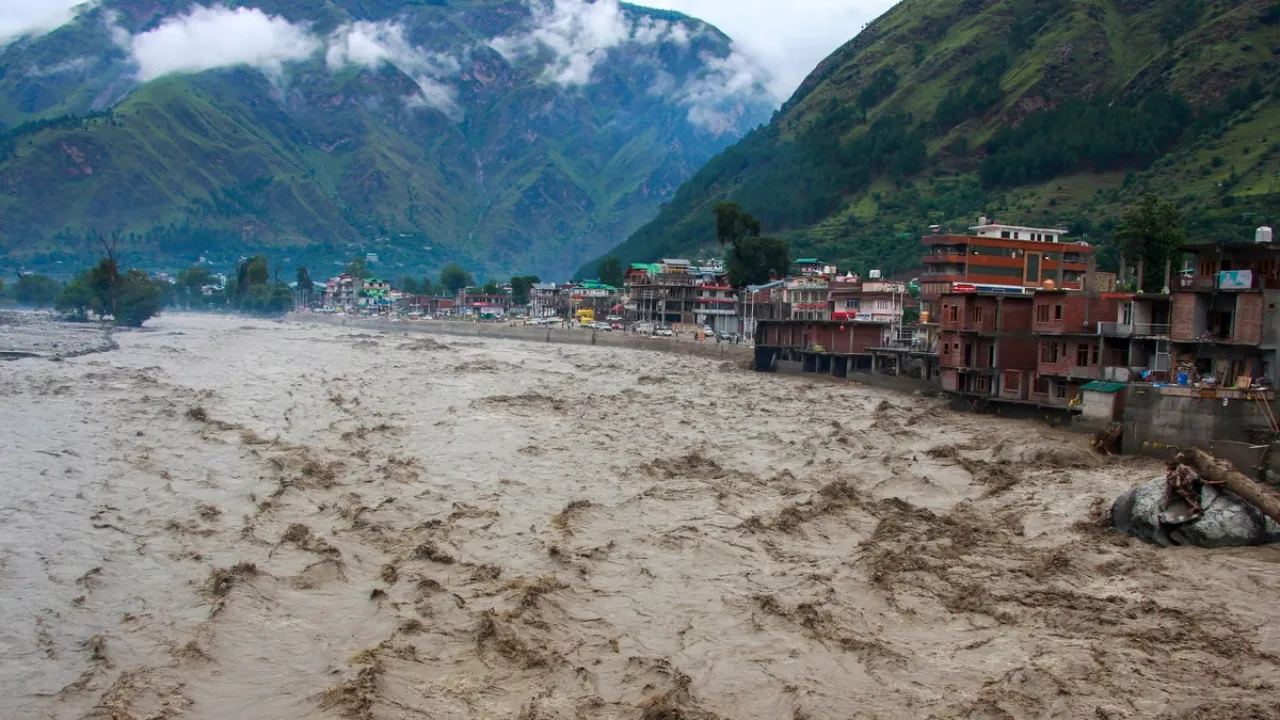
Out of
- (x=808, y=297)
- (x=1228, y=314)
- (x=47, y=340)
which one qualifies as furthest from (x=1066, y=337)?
(x=47, y=340)

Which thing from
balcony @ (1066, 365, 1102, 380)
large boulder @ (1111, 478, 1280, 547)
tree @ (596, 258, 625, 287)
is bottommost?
large boulder @ (1111, 478, 1280, 547)

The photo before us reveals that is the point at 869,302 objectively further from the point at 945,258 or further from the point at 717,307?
→ the point at 717,307

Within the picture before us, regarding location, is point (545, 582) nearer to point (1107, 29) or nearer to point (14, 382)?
point (14, 382)

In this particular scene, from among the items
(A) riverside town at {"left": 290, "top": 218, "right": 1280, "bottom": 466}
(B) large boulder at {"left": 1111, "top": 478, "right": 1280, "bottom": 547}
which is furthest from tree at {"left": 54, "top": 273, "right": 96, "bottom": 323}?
(B) large boulder at {"left": 1111, "top": 478, "right": 1280, "bottom": 547}

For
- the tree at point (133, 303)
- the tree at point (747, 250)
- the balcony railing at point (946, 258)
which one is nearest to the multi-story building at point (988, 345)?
the balcony railing at point (946, 258)

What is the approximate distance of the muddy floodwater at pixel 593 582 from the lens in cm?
1477

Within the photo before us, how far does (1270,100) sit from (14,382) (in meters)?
127

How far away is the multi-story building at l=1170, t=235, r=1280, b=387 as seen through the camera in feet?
112

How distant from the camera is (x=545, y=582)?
63.8 ft

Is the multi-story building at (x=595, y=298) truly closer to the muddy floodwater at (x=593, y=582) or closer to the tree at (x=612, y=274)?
the tree at (x=612, y=274)

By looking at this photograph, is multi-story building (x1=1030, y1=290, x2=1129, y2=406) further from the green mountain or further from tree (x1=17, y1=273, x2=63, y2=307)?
tree (x1=17, y1=273, x2=63, y2=307)

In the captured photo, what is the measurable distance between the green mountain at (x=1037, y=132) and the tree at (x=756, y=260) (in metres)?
23.2

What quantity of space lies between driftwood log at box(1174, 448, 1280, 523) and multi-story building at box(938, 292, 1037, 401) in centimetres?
2323

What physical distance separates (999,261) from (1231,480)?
184 ft
